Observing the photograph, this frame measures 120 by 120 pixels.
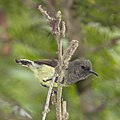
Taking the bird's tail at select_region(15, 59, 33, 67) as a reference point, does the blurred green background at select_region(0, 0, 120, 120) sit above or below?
above

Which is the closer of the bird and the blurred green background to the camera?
the bird

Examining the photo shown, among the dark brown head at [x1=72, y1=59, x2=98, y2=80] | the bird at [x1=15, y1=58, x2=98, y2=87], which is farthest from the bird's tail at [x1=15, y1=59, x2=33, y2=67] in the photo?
the dark brown head at [x1=72, y1=59, x2=98, y2=80]

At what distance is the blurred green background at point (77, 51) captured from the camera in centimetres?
163

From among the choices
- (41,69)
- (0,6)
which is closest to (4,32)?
(0,6)

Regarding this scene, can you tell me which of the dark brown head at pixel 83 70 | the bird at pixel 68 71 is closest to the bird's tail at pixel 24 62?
the bird at pixel 68 71

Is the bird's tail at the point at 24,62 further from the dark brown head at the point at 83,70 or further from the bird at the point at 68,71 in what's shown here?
the dark brown head at the point at 83,70

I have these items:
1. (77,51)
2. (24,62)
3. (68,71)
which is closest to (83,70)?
(68,71)

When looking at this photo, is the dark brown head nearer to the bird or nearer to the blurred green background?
the bird

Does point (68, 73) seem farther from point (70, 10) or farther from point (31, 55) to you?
point (31, 55)

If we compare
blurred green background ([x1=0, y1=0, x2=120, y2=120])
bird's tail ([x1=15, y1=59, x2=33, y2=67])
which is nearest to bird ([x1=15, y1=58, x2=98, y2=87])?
bird's tail ([x1=15, y1=59, x2=33, y2=67])

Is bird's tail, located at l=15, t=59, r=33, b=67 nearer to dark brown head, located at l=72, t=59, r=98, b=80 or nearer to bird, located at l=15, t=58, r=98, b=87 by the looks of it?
bird, located at l=15, t=58, r=98, b=87

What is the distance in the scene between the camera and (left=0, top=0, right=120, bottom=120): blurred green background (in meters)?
1.63

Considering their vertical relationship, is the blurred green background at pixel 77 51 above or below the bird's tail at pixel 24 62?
above

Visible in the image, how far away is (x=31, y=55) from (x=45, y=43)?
0.41ft
